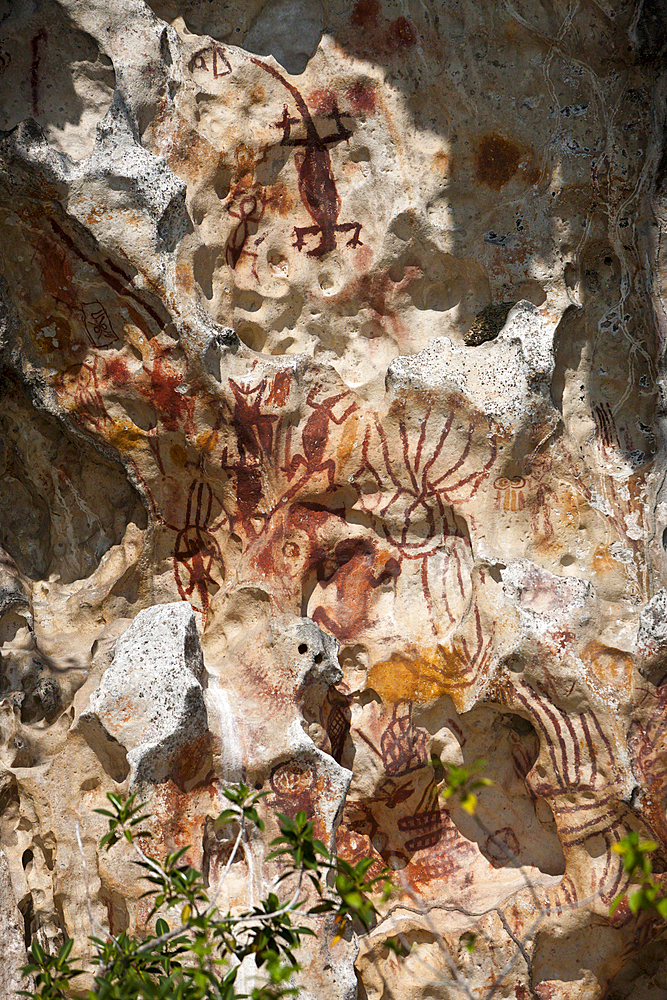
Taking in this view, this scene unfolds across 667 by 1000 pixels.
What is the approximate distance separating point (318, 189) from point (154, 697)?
2.37 meters

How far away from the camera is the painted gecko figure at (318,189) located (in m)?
3.95

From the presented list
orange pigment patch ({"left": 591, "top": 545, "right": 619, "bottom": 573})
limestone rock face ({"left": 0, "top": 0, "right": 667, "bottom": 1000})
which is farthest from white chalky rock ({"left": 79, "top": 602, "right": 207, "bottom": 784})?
orange pigment patch ({"left": 591, "top": 545, "right": 619, "bottom": 573})

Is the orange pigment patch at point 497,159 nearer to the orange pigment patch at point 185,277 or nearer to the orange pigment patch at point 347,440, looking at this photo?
the orange pigment patch at point 347,440

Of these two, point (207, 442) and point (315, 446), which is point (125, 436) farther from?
point (315, 446)

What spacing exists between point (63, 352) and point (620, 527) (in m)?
2.52

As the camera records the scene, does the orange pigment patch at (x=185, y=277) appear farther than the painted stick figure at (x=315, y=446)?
No

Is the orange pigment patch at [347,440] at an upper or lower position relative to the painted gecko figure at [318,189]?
lower

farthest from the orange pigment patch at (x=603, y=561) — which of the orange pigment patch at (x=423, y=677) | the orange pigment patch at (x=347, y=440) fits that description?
the orange pigment patch at (x=347, y=440)

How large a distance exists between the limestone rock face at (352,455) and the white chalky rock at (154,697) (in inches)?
0.5

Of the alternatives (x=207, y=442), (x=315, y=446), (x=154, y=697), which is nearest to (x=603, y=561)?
(x=315, y=446)

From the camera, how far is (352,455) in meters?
3.75

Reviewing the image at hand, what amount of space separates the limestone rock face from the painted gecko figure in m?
0.01

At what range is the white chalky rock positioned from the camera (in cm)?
306

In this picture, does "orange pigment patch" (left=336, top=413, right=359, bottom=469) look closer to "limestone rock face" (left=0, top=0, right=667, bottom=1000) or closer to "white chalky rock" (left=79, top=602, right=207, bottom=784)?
"limestone rock face" (left=0, top=0, right=667, bottom=1000)
